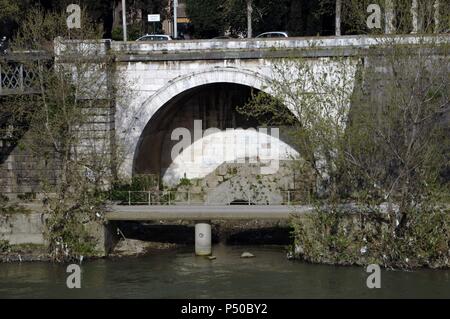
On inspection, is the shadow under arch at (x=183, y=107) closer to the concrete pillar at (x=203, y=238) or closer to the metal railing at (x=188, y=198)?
the metal railing at (x=188, y=198)

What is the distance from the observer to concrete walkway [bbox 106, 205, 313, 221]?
985 inches

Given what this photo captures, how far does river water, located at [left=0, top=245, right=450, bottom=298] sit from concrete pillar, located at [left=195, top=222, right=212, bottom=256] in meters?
0.29

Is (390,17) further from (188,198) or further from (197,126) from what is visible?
(188,198)

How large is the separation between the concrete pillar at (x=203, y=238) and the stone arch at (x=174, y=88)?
13.1ft

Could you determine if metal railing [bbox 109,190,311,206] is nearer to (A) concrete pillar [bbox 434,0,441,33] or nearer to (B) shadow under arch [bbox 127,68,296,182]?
(B) shadow under arch [bbox 127,68,296,182]

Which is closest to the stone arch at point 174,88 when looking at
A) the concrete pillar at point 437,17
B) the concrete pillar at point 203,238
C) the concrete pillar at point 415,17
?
the concrete pillar at point 203,238

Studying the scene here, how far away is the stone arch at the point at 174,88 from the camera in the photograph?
91.5ft

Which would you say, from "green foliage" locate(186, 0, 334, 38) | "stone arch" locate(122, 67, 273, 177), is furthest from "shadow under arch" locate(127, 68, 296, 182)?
"green foliage" locate(186, 0, 334, 38)

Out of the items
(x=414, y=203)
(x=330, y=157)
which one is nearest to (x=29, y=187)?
(x=330, y=157)

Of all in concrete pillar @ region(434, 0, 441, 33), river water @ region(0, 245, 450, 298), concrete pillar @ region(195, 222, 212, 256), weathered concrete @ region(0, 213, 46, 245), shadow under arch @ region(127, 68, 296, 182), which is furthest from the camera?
shadow under arch @ region(127, 68, 296, 182)

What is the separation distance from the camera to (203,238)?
25.4m

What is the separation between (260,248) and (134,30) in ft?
51.7

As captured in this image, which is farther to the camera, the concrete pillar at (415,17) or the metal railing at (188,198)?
the metal railing at (188,198)

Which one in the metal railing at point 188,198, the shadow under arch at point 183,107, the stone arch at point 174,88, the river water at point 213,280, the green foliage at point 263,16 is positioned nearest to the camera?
the river water at point 213,280
